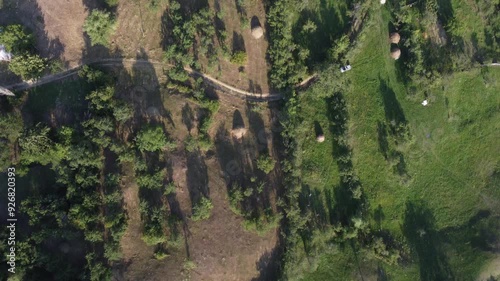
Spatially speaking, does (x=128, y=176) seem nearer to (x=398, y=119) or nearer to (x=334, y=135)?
(x=334, y=135)

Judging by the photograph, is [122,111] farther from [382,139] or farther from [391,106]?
[391,106]

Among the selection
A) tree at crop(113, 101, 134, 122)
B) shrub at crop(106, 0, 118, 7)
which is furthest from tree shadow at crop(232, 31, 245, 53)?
shrub at crop(106, 0, 118, 7)

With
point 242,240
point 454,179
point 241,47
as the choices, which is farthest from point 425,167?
point 241,47

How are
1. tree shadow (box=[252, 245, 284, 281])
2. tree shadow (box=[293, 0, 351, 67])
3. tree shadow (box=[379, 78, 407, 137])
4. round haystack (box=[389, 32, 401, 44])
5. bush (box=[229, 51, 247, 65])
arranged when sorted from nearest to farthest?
tree shadow (box=[252, 245, 284, 281]), bush (box=[229, 51, 247, 65]), tree shadow (box=[379, 78, 407, 137]), round haystack (box=[389, 32, 401, 44]), tree shadow (box=[293, 0, 351, 67])

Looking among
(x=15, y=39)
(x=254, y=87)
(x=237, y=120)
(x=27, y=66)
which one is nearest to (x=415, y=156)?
(x=254, y=87)

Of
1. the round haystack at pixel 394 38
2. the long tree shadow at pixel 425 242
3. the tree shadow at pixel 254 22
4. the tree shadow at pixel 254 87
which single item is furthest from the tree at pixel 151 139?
the long tree shadow at pixel 425 242

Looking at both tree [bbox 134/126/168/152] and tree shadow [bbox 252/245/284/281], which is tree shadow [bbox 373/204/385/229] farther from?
tree [bbox 134/126/168/152]
